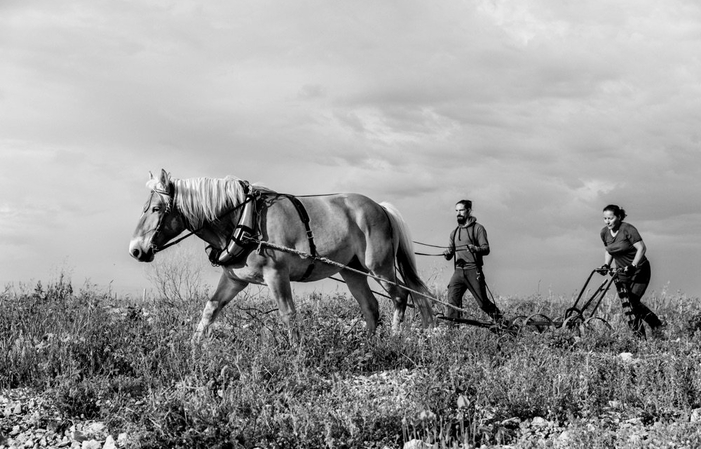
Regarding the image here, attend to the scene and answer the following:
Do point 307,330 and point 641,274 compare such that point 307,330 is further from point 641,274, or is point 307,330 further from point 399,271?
point 641,274

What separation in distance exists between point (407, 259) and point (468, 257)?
1285 mm

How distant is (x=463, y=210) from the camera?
10938mm

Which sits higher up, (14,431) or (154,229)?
(154,229)

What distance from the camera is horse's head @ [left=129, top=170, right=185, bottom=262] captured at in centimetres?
790

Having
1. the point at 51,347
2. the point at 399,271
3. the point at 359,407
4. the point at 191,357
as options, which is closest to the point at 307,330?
the point at 191,357

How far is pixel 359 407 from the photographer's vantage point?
17.5 feet

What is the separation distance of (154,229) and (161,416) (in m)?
3.19

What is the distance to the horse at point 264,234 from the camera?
7.92 meters

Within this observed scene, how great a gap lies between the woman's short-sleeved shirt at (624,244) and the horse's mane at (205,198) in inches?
216

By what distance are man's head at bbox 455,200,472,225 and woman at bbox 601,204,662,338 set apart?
1.97 meters

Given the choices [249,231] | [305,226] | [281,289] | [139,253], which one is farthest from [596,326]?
[139,253]

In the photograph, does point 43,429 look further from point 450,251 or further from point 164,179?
point 450,251

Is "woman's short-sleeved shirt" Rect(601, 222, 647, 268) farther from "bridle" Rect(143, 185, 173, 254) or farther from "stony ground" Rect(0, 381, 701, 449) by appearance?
"bridle" Rect(143, 185, 173, 254)

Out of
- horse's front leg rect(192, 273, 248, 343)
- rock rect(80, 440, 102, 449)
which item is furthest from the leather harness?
rock rect(80, 440, 102, 449)
